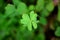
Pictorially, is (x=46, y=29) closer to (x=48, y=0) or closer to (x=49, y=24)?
(x=49, y=24)

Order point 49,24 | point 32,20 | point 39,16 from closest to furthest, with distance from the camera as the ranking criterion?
point 32,20 → point 39,16 → point 49,24

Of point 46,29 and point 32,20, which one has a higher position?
point 32,20

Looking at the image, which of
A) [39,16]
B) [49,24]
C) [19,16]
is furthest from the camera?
[49,24]

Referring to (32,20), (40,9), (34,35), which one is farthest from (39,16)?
(32,20)

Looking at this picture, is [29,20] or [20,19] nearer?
[29,20]

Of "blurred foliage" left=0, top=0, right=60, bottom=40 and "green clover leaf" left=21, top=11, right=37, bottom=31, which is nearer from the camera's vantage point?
"green clover leaf" left=21, top=11, right=37, bottom=31

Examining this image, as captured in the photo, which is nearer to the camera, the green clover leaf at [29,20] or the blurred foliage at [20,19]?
the green clover leaf at [29,20]

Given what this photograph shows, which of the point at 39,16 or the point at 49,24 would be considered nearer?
the point at 39,16

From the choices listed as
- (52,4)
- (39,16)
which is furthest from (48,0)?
(39,16)

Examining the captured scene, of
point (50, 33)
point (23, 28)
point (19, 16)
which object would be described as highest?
point (19, 16)
